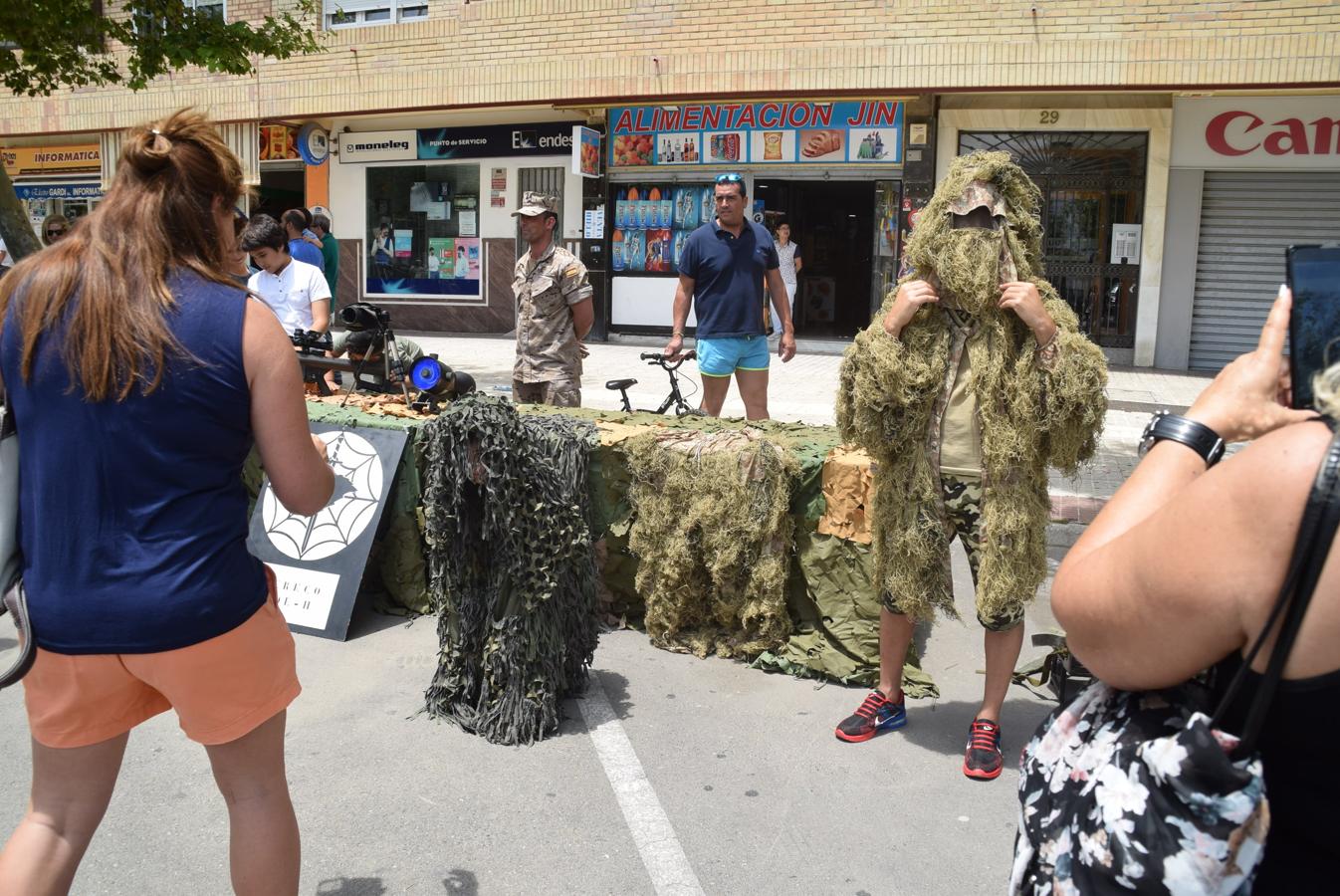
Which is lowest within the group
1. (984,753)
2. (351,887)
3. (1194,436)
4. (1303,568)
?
(351,887)

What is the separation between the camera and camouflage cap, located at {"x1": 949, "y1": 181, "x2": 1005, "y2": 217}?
3.51m

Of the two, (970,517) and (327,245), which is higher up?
(327,245)

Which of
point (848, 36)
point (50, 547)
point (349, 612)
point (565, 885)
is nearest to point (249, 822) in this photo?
point (50, 547)

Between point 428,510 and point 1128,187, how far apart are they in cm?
1260

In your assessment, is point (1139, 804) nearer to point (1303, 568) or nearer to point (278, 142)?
point (1303, 568)

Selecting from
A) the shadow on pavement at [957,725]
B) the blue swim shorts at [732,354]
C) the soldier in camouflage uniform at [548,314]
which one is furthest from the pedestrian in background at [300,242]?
the shadow on pavement at [957,725]

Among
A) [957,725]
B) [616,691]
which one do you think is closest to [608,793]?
[616,691]

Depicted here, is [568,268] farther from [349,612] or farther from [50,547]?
[50,547]

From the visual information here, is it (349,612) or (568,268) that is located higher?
(568,268)

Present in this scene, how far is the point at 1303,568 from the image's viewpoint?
3.93 ft

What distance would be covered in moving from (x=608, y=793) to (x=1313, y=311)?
8.69 ft

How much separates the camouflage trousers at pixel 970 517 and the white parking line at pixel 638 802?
106 centimetres

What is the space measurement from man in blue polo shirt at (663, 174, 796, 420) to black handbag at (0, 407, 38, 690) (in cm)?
507

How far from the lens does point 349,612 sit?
479cm
